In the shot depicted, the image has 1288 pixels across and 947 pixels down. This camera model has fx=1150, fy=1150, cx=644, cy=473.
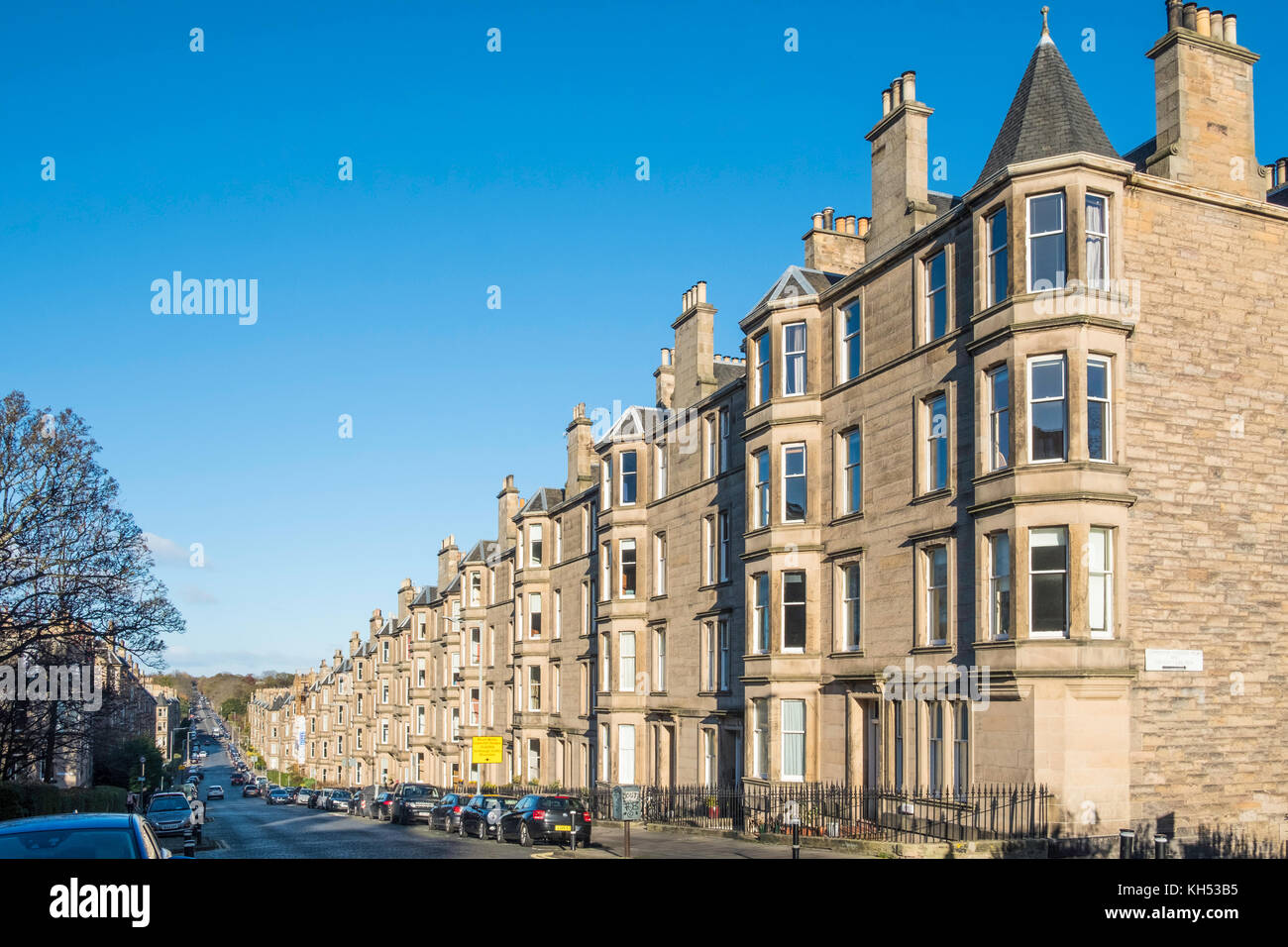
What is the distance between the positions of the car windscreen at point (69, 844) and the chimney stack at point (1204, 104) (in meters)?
24.6

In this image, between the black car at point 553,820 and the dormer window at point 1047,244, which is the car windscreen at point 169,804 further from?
the dormer window at point 1047,244

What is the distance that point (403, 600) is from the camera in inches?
3620

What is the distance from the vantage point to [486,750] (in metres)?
47.1

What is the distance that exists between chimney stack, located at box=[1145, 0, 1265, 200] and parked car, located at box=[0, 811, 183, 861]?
24.5 meters

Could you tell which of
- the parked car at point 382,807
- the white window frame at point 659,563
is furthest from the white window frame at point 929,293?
the parked car at point 382,807

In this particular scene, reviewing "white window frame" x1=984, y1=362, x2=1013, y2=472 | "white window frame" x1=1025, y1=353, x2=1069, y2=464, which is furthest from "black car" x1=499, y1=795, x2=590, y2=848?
"white window frame" x1=1025, y1=353, x2=1069, y2=464

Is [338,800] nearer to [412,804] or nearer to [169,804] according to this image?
[412,804]

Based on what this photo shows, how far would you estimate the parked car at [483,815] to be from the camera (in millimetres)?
33094

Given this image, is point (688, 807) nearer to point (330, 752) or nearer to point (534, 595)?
point (534, 595)

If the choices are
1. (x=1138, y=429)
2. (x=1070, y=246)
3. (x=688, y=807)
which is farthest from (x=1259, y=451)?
(x=688, y=807)

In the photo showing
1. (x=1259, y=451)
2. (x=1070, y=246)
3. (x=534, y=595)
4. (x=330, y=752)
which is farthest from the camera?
(x=330, y=752)

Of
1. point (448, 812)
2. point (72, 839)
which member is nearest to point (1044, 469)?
point (72, 839)

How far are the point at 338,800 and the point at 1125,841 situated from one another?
1989 inches

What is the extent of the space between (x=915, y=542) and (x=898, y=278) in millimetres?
6612
